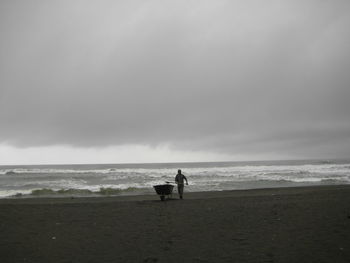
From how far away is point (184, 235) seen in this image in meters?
8.38

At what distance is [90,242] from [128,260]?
6.35ft

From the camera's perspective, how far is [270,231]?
843 cm

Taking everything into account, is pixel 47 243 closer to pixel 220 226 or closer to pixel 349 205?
pixel 220 226

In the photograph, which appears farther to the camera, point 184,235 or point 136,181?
point 136,181

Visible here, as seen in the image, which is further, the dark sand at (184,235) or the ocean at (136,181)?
the ocean at (136,181)

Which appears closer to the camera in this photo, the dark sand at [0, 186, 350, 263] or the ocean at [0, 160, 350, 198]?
the dark sand at [0, 186, 350, 263]

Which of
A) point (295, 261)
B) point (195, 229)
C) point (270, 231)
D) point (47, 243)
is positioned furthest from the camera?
point (195, 229)

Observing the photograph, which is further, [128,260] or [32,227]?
[32,227]

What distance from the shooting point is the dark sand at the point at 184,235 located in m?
6.53

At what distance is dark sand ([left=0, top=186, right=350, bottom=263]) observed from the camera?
6.53 meters

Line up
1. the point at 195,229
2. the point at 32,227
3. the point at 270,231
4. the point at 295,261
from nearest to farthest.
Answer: the point at 295,261
the point at 270,231
the point at 195,229
the point at 32,227

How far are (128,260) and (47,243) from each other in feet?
8.77

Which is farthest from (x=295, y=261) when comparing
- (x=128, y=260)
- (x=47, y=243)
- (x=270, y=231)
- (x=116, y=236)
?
(x=47, y=243)

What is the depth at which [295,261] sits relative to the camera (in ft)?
A: 19.6
